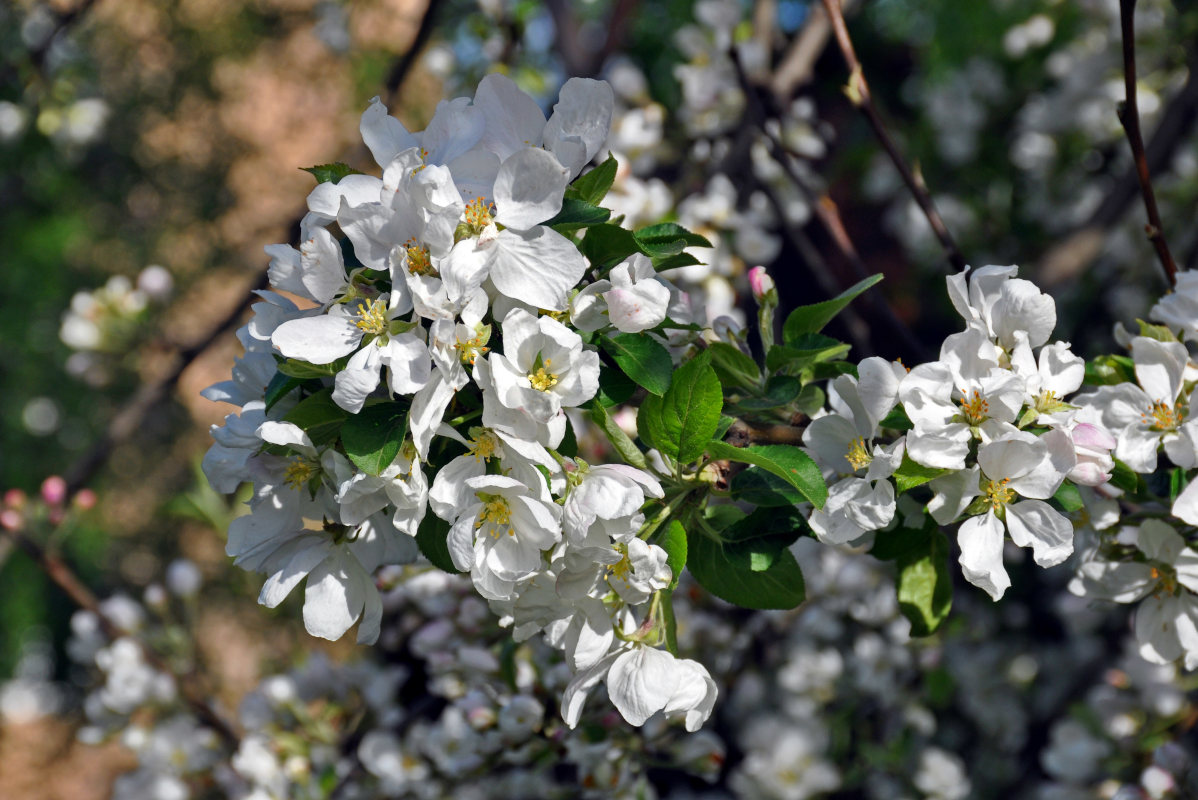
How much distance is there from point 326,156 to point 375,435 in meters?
4.69

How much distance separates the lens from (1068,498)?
0.78 meters

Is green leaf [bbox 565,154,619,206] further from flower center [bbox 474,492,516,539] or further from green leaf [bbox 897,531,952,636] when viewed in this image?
green leaf [bbox 897,531,952,636]

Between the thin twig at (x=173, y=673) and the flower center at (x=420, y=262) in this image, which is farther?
the thin twig at (x=173, y=673)

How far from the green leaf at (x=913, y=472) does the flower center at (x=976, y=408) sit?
5cm

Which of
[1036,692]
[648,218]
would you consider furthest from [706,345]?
[1036,692]

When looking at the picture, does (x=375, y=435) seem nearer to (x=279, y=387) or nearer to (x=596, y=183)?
(x=279, y=387)

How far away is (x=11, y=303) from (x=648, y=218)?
3.89 metres

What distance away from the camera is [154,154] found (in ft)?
15.3

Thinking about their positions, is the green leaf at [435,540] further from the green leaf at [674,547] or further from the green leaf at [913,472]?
the green leaf at [913,472]

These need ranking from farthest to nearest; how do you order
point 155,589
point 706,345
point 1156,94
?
point 1156,94 → point 155,589 → point 706,345

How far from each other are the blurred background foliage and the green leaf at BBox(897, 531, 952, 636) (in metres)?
1.01

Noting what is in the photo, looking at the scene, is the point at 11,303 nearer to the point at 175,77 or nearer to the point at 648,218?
the point at 175,77

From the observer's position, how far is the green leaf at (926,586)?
0.88 metres

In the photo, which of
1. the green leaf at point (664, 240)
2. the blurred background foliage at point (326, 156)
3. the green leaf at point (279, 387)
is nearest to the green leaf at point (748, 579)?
the green leaf at point (664, 240)
